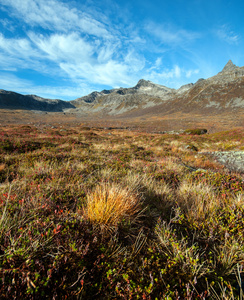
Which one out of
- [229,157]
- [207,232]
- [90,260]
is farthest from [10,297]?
[229,157]

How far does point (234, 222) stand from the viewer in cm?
247

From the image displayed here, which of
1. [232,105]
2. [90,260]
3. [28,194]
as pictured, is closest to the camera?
[90,260]

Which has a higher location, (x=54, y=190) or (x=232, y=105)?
(x=232, y=105)

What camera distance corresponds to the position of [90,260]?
69.3 inches

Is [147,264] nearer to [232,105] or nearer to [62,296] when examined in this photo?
[62,296]

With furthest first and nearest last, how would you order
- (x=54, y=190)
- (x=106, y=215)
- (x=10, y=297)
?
(x=54, y=190)
(x=106, y=215)
(x=10, y=297)

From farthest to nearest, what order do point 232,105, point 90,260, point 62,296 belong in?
point 232,105 → point 90,260 → point 62,296

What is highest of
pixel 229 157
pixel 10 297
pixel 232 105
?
pixel 232 105

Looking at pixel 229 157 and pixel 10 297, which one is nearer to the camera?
pixel 10 297

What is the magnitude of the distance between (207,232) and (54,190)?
315 centimetres

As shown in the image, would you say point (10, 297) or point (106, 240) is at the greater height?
point (10, 297)

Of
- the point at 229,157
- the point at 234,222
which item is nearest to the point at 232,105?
the point at 229,157

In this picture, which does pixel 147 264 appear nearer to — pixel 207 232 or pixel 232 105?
pixel 207 232

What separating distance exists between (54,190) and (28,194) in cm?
50
